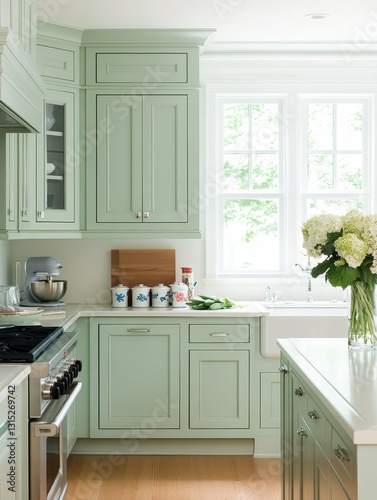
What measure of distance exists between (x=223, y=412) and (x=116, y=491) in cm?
85

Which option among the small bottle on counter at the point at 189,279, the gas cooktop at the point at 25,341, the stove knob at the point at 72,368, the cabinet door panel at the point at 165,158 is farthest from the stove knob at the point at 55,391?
the small bottle on counter at the point at 189,279

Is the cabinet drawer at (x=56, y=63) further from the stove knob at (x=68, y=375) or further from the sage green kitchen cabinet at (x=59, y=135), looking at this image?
the stove knob at (x=68, y=375)

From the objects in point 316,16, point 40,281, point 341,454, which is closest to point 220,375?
point 40,281

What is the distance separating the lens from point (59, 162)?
4.36m

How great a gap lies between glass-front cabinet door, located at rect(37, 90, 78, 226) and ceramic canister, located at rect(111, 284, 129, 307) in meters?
0.52

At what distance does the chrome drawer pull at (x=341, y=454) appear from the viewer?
1.87 metres

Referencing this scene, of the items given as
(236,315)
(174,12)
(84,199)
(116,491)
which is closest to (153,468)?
(116,491)

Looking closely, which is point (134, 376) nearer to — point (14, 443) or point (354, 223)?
point (14, 443)

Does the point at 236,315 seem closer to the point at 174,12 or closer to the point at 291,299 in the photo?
the point at 291,299

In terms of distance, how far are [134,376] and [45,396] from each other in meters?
1.65

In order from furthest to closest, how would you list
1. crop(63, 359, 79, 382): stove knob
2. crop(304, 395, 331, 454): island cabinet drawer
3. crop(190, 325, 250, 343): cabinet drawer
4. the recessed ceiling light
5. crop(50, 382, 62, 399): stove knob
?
1. crop(190, 325, 250, 343): cabinet drawer
2. the recessed ceiling light
3. crop(63, 359, 79, 382): stove knob
4. crop(50, 382, 62, 399): stove knob
5. crop(304, 395, 331, 454): island cabinet drawer

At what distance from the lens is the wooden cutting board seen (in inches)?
190

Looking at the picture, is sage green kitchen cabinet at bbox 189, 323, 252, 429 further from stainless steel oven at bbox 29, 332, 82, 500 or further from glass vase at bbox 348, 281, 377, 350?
glass vase at bbox 348, 281, 377, 350

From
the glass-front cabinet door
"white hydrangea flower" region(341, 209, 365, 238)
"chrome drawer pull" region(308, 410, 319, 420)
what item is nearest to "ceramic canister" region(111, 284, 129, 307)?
the glass-front cabinet door
